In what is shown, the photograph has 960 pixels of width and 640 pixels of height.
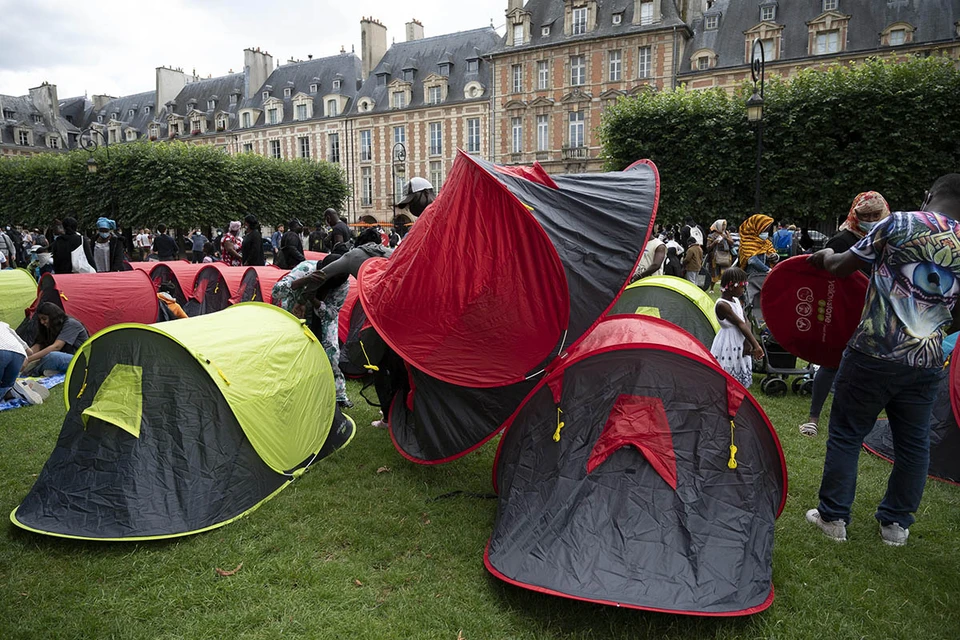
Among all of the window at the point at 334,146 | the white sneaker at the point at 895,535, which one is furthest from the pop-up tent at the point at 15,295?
the window at the point at 334,146

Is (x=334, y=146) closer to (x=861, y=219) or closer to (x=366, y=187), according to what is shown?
(x=366, y=187)

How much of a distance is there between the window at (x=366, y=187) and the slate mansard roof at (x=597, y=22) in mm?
12678

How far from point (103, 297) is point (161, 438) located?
17.8ft

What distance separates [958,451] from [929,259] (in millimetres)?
2167

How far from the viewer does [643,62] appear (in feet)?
104

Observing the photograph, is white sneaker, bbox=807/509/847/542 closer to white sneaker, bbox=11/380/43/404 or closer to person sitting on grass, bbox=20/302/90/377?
white sneaker, bbox=11/380/43/404

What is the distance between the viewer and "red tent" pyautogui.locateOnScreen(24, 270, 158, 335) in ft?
25.3

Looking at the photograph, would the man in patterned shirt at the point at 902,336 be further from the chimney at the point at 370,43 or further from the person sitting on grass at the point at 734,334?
the chimney at the point at 370,43

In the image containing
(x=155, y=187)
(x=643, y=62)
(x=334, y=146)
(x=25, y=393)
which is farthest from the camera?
(x=334, y=146)

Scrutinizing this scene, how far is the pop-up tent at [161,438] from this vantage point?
343cm

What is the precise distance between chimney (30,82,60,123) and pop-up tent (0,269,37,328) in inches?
2151

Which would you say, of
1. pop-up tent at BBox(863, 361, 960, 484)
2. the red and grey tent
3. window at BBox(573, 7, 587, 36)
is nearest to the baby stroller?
pop-up tent at BBox(863, 361, 960, 484)

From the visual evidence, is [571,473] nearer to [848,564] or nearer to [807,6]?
[848,564]

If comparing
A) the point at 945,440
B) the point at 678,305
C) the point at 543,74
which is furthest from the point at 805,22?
the point at 945,440
